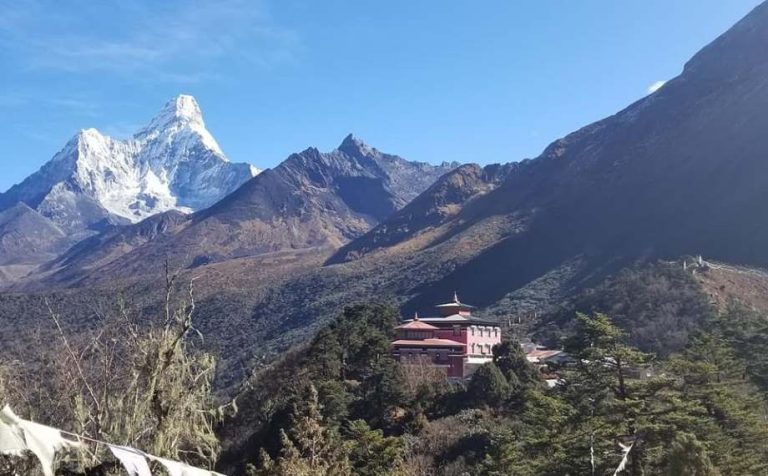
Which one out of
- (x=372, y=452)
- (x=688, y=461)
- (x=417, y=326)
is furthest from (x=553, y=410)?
(x=417, y=326)

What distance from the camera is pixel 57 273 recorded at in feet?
625

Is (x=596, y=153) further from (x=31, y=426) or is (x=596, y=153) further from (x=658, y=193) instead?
(x=31, y=426)

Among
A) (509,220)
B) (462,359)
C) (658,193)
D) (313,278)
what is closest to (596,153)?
(509,220)

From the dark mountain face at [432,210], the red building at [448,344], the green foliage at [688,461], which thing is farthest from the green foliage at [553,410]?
the dark mountain face at [432,210]

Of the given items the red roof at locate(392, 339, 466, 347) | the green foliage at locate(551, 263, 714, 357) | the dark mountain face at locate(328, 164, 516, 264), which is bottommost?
the green foliage at locate(551, 263, 714, 357)

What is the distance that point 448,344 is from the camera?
3959 centimetres

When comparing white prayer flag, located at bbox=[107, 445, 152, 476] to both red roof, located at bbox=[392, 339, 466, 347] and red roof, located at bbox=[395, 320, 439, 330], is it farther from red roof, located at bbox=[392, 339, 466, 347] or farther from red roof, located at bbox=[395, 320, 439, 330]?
red roof, located at bbox=[395, 320, 439, 330]

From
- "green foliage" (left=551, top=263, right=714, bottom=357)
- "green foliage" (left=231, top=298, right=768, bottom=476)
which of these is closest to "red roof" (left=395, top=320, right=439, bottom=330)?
"green foliage" (left=231, top=298, right=768, bottom=476)

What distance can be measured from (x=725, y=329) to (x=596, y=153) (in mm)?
89450

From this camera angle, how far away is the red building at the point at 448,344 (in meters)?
38.5

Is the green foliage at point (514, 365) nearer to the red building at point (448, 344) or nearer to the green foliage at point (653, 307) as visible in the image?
the red building at point (448, 344)

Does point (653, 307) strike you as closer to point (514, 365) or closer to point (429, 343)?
→ point (429, 343)

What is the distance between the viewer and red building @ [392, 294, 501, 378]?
3848 centimetres

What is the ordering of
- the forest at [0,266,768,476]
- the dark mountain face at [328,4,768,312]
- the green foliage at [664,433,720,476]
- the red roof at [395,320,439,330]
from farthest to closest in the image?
the dark mountain face at [328,4,768,312], the red roof at [395,320,439,330], the green foliage at [664,433,720,476], the forest at [0,266,768,476]
